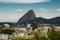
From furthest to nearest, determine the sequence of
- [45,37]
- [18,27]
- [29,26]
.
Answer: [29,26]
[18,27]
[45,37]

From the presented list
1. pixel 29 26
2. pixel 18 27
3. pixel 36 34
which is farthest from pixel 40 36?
pixel 29 26

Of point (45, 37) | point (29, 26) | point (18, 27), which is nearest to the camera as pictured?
point (45, 37)

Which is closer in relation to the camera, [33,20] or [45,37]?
[45,37]

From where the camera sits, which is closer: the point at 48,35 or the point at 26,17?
the point at 48,35

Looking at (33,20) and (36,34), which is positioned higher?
(36,34)

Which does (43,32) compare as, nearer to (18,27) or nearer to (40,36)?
(40,36)

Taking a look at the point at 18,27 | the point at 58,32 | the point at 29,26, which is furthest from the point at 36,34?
the point at 29,26

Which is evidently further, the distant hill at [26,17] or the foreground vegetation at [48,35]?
the distant hill at [26,17]

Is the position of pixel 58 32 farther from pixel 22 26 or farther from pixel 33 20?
pixel 33 20

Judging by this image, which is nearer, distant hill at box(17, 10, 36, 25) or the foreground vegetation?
the foreground vegetation
